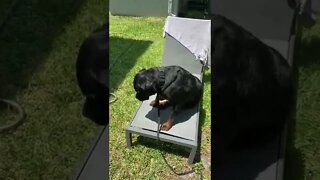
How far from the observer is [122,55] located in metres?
1.31

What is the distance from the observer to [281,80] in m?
1.19

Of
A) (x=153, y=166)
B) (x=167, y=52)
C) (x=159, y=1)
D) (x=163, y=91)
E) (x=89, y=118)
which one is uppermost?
(x=159, y=1)

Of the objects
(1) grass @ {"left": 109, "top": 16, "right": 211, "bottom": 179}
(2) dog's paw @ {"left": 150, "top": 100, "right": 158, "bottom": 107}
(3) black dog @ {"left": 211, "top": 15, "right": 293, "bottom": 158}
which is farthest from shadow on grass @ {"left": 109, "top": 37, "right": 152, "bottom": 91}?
(3) black dog @ {"left": 211, "top": 15, "right": 293, "bottom": 158}

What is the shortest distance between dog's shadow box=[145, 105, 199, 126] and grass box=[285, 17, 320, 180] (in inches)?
11.8

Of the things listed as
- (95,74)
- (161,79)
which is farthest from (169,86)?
(95,74)

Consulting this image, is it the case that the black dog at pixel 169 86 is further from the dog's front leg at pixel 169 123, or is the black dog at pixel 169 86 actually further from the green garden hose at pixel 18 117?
the green garden hose at pixel 18 117

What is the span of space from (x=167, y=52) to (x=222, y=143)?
13.1 inches

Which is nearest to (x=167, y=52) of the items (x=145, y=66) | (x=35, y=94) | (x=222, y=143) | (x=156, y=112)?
(x=145, y=66)

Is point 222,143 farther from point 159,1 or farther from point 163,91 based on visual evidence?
point 159,1

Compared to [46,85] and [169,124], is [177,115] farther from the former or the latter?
[46,85]

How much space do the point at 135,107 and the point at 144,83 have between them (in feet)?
0.32

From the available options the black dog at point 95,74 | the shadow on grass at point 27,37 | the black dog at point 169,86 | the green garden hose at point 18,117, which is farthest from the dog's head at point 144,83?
the green garden hose at point 18,117

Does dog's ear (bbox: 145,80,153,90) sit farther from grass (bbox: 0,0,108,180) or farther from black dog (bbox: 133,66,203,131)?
grass (bbox: 0,0,108,180)

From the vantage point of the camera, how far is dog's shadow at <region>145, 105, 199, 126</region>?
1.29 m
